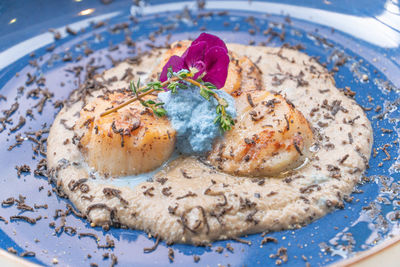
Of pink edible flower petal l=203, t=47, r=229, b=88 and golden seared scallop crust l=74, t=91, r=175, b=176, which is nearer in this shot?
A: golden seared scallop crust l=74, t=91, r=175, b=176

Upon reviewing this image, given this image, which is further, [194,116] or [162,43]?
[162,43]

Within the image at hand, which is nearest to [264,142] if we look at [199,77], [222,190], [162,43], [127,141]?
[222,190]

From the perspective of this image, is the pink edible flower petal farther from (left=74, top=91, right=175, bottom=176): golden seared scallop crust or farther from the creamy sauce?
the creamy sauce

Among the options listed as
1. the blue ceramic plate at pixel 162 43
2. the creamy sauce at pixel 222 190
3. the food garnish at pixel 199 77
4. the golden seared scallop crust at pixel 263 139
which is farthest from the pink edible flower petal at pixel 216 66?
the blue ceramic plate at pixel 162 43

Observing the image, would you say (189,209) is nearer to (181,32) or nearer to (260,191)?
(260,191)

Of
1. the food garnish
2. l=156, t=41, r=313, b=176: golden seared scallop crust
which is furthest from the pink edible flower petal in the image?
l=156, t=41, r=313, b=176: golden seared scallop crust

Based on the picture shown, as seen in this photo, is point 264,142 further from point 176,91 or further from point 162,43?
point 162,43

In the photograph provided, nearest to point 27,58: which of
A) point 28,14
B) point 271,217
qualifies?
point 28,14
